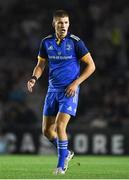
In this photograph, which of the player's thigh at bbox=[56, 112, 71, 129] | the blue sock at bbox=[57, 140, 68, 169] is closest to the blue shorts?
the player's thigh at bbox=[56, 112, 71, 129]

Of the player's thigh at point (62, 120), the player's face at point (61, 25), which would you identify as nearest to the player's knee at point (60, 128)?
the player's thigh at point (62, 120)

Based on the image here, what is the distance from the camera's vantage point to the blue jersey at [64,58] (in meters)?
10.3

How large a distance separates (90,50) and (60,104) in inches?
438

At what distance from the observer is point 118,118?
19.0 m

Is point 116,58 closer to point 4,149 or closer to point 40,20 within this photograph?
point 40,20

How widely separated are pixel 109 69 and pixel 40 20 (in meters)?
2.47

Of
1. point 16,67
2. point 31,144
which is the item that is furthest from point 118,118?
point 16,67

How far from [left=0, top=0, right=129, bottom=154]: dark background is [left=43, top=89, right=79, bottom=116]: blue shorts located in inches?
321

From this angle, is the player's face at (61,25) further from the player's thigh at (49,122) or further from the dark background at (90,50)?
the dark background at (90,50)

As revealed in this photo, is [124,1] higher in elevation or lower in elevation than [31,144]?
higher

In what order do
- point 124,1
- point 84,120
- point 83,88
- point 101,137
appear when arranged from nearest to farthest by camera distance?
point 101,137, point 84,120, point 83,88, point 124,1

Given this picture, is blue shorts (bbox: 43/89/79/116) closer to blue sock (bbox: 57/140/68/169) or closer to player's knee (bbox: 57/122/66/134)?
player's knee (bbox: 57/122/66/134)

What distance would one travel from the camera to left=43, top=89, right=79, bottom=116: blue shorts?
10.2m

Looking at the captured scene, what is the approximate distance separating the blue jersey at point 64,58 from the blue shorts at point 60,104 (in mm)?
94
